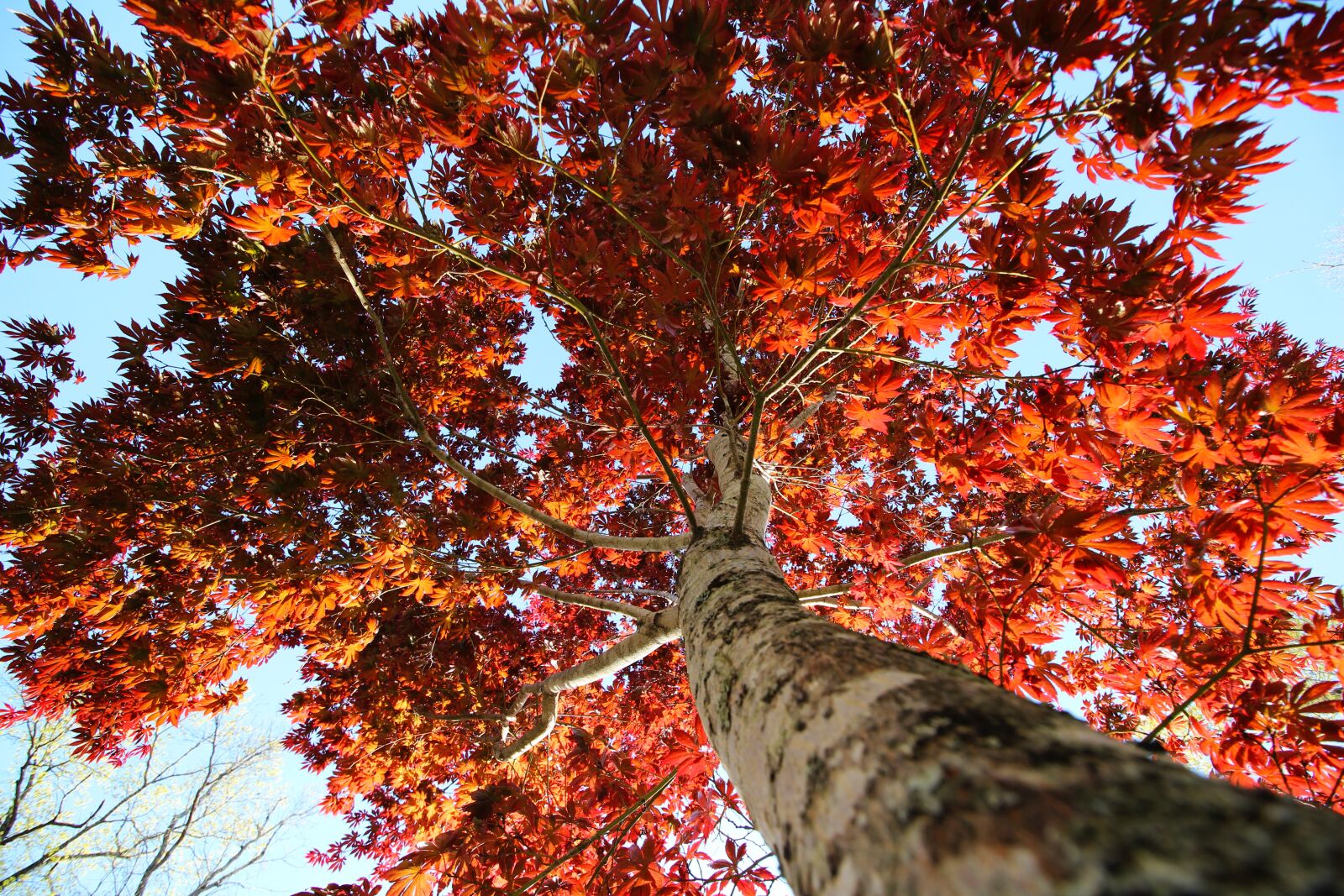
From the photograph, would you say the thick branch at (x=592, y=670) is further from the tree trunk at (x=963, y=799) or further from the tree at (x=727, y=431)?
the tree trunk at (x=963, y=799)

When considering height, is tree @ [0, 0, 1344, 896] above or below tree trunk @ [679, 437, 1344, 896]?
above

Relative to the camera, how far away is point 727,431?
295 centimetres

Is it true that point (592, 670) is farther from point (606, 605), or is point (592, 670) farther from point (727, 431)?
point (727, 431)

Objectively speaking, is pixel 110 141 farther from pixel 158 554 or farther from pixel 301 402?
pixel 158 554

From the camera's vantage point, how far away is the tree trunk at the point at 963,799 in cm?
37

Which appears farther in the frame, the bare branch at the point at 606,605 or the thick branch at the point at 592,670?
the bare branch at the point at 606,605

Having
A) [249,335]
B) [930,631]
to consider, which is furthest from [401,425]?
[930,631]

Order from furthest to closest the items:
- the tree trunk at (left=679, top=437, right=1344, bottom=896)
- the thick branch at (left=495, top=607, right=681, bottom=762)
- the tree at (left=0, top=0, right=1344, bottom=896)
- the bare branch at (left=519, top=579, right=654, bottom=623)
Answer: the bare branch at (left=519, top=579, right=654, bottom=623), the thick branch at (left=495, top=607, right=681, bottom=762), the tree at (left=0, top=0, right=1344, bottom=896), the tree trunk at (left=679, top=437, right=1344, bottom=896)

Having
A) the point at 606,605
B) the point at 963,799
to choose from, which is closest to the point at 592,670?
the point at 606,605

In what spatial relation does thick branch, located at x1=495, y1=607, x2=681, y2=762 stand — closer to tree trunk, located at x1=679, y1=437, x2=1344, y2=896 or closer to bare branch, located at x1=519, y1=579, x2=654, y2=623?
bare branch, located at x1=519, y1=579, x2=654, y2=623

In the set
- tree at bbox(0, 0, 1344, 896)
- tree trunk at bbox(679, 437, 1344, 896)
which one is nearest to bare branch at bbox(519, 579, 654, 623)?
tree at bbox(0, 0, 1344, 896)

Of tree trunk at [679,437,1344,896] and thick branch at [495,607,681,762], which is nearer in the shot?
tree trunk at [679,437,1344,896]

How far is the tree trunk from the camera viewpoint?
371 mm

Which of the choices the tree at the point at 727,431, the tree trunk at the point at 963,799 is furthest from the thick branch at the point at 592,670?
the tree trunk at the point at 963,799
